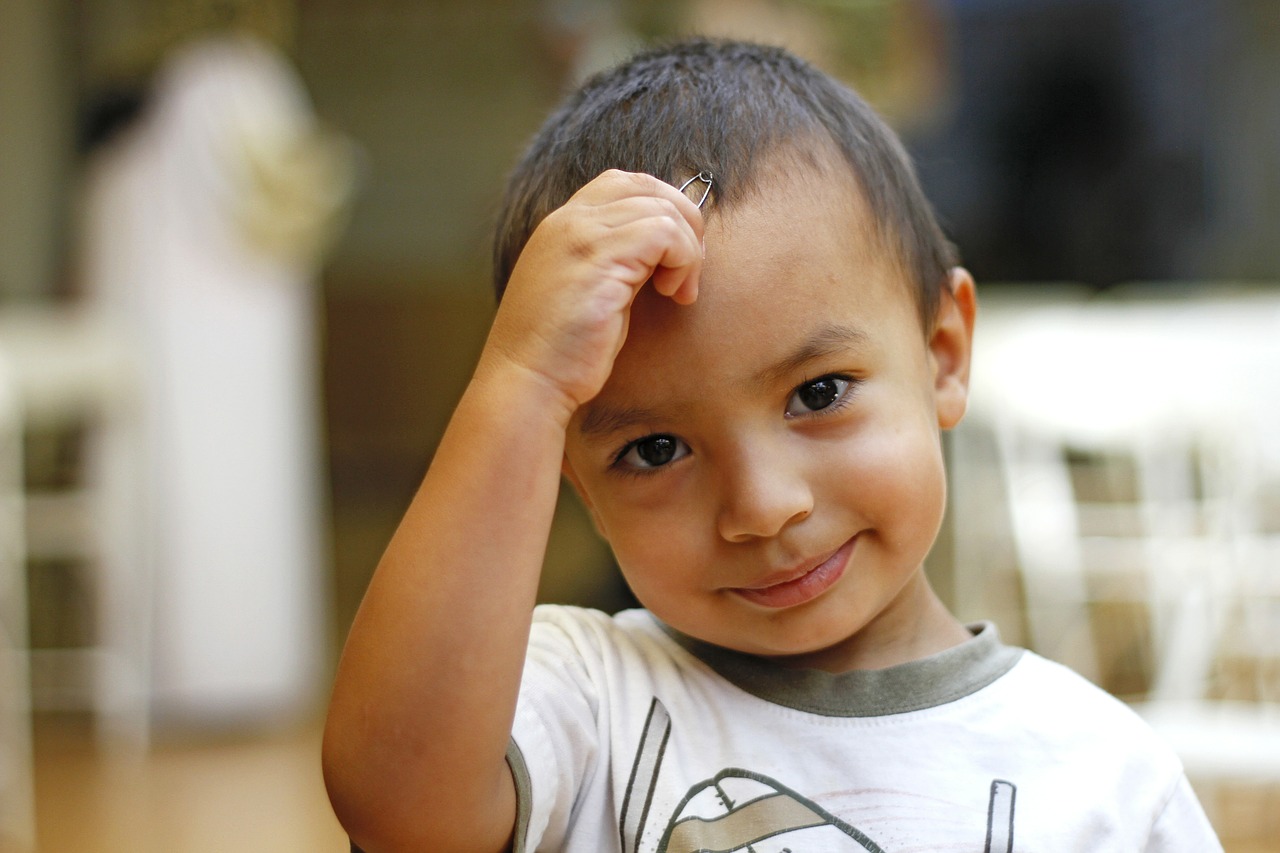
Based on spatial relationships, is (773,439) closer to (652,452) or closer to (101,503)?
(652,452)

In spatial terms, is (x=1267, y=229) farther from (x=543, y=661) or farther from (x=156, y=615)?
(x=543, y=661)

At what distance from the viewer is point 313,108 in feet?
19.6

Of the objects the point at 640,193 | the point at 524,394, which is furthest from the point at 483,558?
the point at 640,193

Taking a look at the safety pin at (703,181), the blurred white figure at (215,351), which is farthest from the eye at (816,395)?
the blurred white figure at (215,351)

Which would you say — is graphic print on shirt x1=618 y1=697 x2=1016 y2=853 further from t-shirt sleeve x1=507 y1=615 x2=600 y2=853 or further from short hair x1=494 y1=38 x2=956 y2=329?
short hair x1=494 y1=38 x2=956 y2=329

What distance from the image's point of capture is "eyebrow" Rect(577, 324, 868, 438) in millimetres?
622

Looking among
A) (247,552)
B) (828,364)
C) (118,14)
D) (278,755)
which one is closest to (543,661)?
(828,364)

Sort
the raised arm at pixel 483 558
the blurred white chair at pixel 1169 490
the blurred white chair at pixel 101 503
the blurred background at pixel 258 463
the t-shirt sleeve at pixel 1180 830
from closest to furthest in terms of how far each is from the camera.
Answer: the raised arm at pixel 483 558, the t-shirt sleeve at pixel 1180 830, the blurred white chair at pixel 1169 490, the blurred background at pixel 258 463, the blurred white chair at pixel 101 503

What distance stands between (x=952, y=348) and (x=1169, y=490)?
1.75 meters

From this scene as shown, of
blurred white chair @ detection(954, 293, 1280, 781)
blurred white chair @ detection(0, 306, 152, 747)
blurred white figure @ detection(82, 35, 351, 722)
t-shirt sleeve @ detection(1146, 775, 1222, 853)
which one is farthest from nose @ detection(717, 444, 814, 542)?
blurred white figure @ detection(82, 35, 351, 722)

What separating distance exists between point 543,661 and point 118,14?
11.6 ft

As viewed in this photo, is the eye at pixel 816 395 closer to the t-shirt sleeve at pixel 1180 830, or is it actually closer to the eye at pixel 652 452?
the eye at pixel 652 452

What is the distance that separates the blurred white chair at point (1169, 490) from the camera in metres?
1.85

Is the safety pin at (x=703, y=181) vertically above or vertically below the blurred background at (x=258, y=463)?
above
